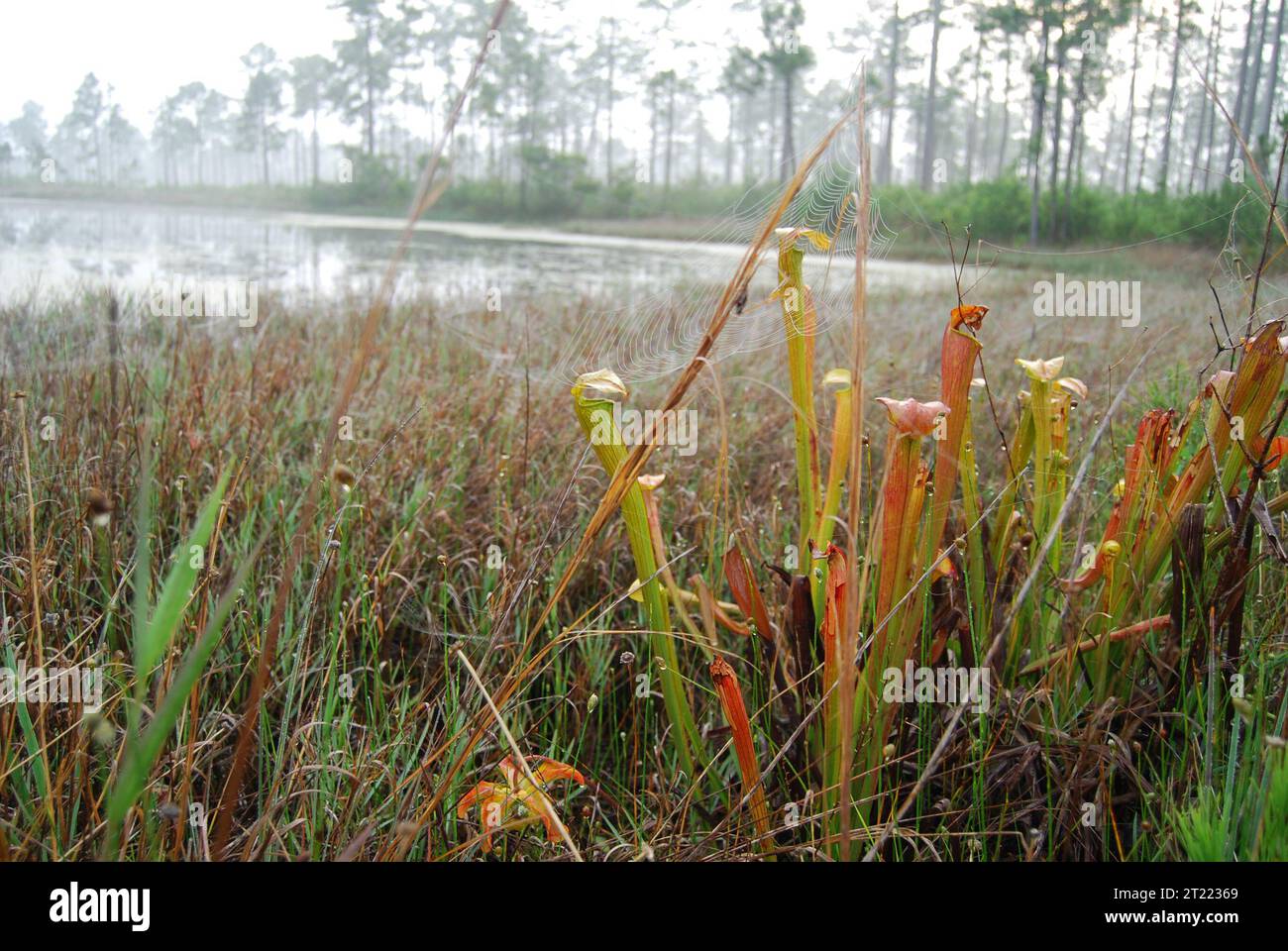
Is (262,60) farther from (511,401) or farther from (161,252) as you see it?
(511,401)

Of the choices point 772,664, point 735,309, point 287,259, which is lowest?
point 772,664

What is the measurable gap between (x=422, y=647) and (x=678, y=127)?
58436 mm

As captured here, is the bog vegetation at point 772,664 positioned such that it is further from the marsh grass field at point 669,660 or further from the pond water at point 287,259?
the pond water at point 287,259

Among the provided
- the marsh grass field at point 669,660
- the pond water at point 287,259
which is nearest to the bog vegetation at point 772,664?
the marsh grass field at point 669,660

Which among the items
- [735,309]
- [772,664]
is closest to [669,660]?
[772,664]

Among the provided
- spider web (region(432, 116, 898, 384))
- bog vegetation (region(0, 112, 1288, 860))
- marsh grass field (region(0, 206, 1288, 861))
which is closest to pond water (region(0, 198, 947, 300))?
spider web (region(432, 116, 898, 384))

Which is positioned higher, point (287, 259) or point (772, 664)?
point (287, 259)

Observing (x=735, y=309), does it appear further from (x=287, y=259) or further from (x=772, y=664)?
(x=287, y=259)

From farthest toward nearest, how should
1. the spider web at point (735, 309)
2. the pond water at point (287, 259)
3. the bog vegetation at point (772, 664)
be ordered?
1. the pond water at point (287, 259)
2. the spider web at point (735, 309)
3. the bog vegetation at point (772, 664)

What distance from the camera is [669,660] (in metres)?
1.12

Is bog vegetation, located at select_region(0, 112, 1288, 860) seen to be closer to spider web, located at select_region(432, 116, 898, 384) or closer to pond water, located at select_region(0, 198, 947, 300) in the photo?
spider web, located at select_region(432, 116, 898, 384)

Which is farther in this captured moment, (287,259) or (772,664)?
(287,259)

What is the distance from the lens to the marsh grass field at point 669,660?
943mm
